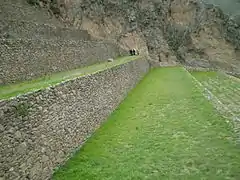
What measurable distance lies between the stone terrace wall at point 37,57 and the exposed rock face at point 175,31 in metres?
22.6

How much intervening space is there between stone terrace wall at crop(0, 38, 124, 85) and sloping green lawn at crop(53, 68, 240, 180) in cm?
428

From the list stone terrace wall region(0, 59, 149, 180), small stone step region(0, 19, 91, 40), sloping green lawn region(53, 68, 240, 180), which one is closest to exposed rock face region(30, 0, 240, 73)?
small stone step region(0, 19, 91, 40)

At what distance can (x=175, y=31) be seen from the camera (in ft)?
182

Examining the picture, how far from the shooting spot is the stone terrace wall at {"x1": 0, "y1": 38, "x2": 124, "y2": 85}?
50.9ft

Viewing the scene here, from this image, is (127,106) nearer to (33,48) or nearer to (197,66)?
(33,48)

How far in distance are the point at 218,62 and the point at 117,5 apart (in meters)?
16.9

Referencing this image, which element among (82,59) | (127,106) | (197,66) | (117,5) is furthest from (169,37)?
(127,106)

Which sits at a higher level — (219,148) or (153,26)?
(153,26)

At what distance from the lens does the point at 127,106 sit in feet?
64.9

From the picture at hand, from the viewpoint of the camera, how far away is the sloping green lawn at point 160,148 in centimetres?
984

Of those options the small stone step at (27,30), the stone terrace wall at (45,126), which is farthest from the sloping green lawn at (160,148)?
the small stone step at (27,30)

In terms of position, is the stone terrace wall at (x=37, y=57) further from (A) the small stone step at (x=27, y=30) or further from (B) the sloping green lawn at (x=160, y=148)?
(B) the sloping green lawn at (x=160, y=148)

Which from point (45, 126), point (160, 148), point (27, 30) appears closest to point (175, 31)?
point (27, 30)

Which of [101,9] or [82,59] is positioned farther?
[101,9]
